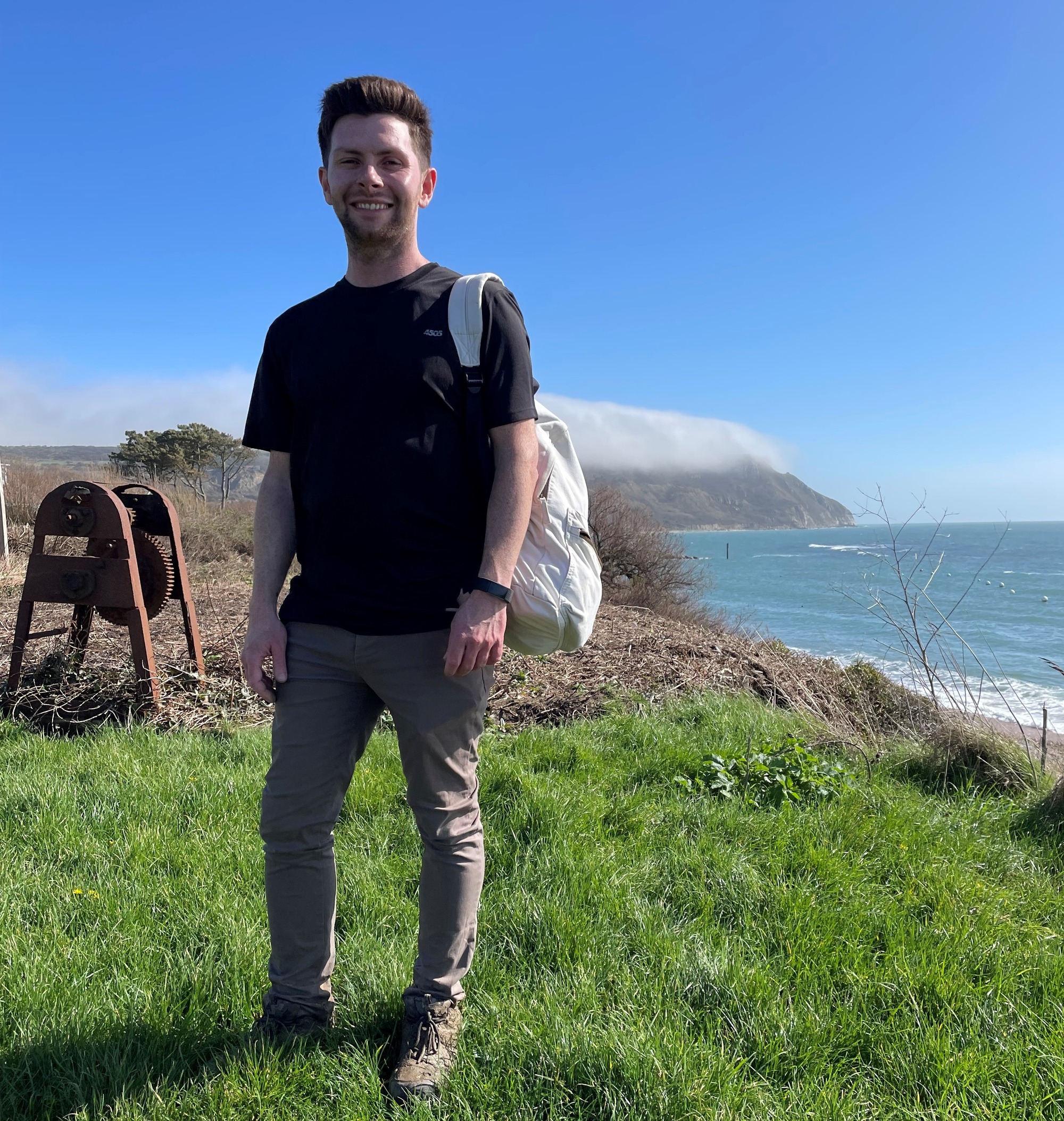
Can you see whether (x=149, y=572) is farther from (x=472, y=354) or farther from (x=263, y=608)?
(x=472, y=354)

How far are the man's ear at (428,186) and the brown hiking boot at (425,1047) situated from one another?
7.25 ft

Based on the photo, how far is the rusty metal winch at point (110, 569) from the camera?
530 cm

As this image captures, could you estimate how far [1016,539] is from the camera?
150 meters

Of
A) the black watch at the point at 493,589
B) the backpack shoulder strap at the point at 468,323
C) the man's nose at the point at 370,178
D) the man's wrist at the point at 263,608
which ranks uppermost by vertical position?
the man's nose at the point at 370,178

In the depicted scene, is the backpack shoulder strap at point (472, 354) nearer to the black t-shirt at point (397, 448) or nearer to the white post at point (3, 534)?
the black t-shirt at point (397, 448)

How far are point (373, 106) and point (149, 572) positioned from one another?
4309mm

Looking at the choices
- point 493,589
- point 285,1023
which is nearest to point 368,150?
point 493,589

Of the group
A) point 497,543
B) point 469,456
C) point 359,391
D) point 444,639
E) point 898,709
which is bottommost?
point 898,709

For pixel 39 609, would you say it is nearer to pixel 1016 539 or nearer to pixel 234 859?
pixel 234 859

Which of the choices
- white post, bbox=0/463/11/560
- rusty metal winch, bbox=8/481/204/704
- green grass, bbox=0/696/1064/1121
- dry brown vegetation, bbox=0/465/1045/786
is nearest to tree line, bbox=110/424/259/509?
white post, bbox=0/463/11/560

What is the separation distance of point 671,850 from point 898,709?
551cm

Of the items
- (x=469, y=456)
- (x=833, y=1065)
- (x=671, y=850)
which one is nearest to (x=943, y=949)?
(x=833, y=1065)

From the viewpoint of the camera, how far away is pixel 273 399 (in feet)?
7.43

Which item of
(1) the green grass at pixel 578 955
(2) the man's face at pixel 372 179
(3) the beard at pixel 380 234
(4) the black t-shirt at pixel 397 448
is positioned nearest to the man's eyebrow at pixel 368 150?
(2) the man's face at pixel 372 179
